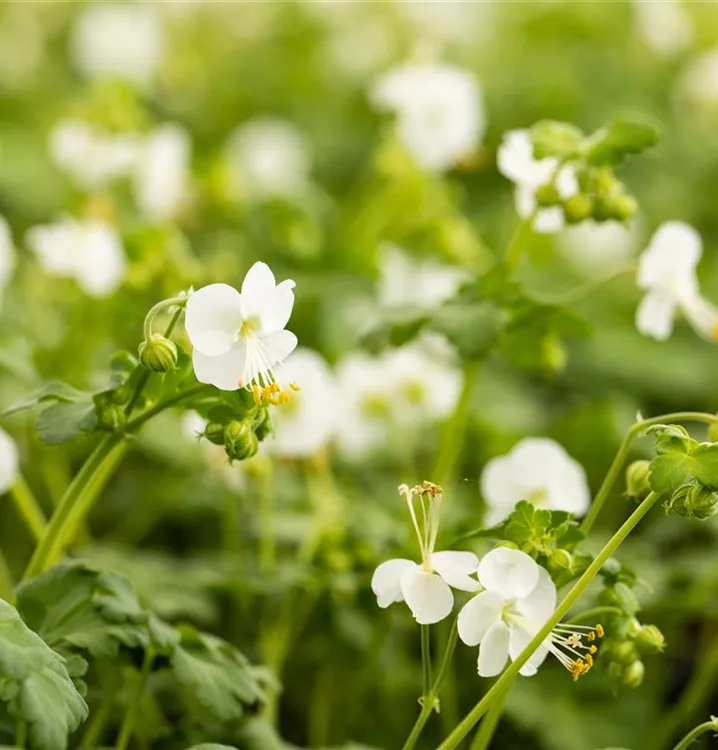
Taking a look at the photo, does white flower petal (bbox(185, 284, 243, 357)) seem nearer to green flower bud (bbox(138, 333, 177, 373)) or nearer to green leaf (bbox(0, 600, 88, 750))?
green flower bud (bbox(138, 333, 177, 373))

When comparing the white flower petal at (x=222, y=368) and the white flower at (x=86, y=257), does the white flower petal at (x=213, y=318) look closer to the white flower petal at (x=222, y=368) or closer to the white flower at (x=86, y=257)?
the white flower petal at (x=222, y=368)

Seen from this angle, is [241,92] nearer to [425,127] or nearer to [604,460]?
[425,127]

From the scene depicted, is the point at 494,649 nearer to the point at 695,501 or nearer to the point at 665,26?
the point at 695,501

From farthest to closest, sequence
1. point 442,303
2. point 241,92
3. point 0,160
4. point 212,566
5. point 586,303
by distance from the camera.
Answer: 1. point 241,92
2. point 0,160
3. point 586,303
4. point 212,566
5. point 442,303

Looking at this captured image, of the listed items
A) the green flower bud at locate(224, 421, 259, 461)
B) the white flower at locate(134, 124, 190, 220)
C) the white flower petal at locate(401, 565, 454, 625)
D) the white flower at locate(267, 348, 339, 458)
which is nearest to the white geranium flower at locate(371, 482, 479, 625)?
the white flower petal at locate(401, 565, 454, 625)

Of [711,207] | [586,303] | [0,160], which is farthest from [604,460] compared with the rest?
[0,160]

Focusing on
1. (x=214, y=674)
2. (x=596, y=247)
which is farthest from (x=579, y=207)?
(x=596, y=247)
